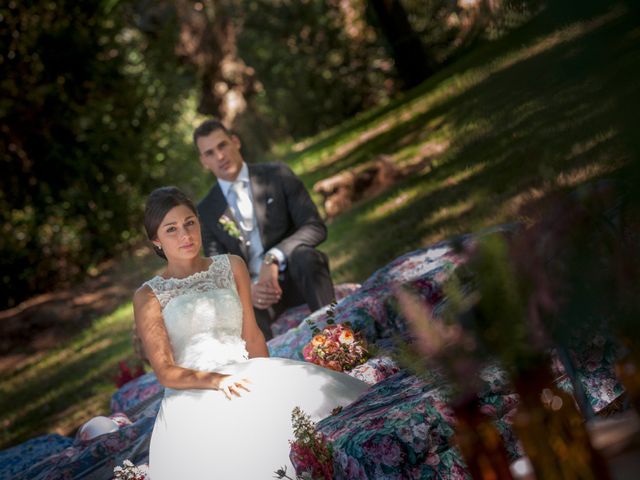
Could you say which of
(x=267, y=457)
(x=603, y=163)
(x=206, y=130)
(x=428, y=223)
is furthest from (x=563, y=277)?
(x=428, y=223)

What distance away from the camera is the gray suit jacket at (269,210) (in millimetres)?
7172

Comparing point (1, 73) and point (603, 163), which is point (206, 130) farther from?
point (1, 73)

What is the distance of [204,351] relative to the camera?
186 inches

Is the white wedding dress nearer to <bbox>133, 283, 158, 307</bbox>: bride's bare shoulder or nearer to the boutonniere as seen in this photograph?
<bbox>133, 283, 158, 307</bbox>: bride's bare shoulder

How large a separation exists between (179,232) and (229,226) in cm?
224

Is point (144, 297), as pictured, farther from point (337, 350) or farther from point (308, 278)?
point (308, 278)

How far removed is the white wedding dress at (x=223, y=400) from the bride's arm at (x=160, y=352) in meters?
0.05

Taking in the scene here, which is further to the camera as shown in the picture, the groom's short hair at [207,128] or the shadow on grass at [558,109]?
the groom's short hair at [207,128]

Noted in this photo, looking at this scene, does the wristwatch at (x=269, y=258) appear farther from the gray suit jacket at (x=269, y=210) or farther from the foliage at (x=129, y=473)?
the foliage at (x=129, y=473)

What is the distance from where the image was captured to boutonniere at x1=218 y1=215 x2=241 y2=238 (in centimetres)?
712

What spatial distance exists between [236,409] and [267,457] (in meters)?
0.30

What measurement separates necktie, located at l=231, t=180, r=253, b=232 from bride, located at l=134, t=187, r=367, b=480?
6.91 feet

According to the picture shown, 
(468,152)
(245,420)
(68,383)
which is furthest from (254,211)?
(68,383)

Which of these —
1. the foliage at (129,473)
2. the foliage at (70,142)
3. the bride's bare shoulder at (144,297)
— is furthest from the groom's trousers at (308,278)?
the foliage at (70,142)
